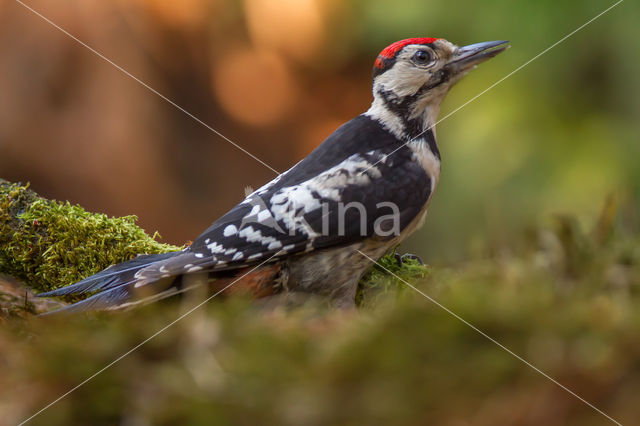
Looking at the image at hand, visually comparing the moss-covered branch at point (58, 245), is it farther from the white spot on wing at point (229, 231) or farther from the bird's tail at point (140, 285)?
the white spot on wing at point (229, 231)

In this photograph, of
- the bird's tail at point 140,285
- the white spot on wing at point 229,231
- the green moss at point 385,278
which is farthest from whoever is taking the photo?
the green moss at point 385,278

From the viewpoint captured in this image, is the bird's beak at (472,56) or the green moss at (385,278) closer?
the green moss at (385,278)

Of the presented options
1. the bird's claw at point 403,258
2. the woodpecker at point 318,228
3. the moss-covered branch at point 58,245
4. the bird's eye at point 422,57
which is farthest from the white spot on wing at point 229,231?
the bird's eye at point 422,57

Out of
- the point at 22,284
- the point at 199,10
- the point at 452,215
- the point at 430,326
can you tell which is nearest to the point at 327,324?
the point at 430,326

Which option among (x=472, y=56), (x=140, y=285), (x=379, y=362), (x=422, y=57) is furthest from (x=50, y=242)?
(x=379, y=362)

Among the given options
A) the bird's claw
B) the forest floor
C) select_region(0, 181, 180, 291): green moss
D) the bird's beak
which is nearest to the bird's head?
the bird's beak

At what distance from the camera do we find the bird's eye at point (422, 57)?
1665 mm

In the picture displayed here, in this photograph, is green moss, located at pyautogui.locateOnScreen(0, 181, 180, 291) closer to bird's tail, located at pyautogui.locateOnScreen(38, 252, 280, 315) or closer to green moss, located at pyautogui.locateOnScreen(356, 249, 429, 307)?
bird's tail, located at pyautogui.locateOnScreen(38, 252, 280, 315)

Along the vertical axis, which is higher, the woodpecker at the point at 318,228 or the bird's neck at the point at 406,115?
the bird's neck at the point at 406,115

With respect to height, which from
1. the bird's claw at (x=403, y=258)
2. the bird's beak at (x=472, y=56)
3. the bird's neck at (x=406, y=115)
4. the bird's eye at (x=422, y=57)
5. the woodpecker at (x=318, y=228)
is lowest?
the bird's claw at (x=403, y=258)

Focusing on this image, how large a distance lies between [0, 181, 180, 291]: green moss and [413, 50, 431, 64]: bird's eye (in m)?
0.89

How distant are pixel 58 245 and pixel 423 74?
1.02 meters

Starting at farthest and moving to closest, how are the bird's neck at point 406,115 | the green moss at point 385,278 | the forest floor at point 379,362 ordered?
1. the bird's neck at point 406,115
2. the green moss at point 385,278
3. the forest floor at point 379,362

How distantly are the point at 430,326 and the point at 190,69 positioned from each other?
10.9 ft
